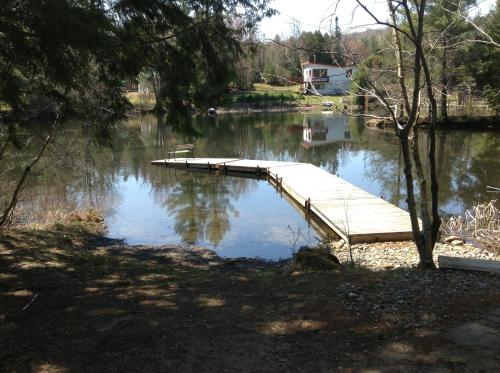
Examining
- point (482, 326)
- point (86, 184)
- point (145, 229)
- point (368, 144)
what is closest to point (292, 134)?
point (368, 144)

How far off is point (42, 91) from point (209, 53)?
2318mm

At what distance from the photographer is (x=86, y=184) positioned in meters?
19.5

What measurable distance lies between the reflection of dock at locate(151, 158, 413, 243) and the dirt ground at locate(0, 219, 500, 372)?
152 inches

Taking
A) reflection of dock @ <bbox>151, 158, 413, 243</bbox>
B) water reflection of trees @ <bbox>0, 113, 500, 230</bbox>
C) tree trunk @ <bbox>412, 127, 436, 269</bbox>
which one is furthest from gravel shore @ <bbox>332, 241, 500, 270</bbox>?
water reflection of trees @ <bbox>0, 113, 500, 230</bbox>

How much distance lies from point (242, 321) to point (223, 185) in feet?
49.6

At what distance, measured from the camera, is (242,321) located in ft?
15.4

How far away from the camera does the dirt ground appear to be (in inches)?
148

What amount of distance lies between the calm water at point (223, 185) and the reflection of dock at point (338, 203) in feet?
1.92

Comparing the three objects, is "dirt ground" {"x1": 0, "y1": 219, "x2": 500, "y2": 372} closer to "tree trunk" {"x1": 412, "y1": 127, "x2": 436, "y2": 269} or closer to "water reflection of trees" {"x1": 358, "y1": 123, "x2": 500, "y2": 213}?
"tree trunk" {"x1": 412, "y1": 127, "x2": 436, "y2": 269}

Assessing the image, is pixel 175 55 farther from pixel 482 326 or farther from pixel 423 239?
pixel 482 326

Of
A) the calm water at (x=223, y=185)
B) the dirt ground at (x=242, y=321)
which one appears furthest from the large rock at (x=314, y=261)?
the calm water at (x=223, y=185)

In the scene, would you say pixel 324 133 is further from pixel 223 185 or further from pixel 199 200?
pixel 199 200

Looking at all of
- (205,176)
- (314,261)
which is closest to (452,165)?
(205,176)

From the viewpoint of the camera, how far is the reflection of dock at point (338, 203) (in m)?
10.4
